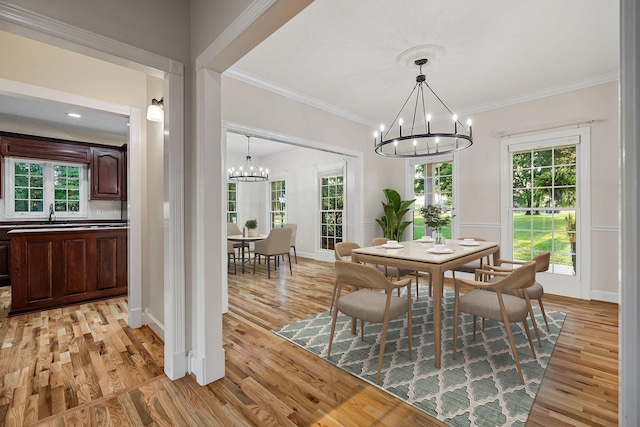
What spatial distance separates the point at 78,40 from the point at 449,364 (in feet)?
10.6

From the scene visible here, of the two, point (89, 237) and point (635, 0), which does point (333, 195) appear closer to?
point (89, 237)

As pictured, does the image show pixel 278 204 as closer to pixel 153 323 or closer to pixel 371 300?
pixel 153 323

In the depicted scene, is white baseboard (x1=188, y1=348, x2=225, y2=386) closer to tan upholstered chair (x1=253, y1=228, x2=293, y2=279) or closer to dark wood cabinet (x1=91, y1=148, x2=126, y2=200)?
tan upholstered chair (x1=253, y1=228, x2=293, y2=279)

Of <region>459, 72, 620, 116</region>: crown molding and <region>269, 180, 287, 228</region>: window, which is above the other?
<region>459, 72, 620, 116</region>: crown molding

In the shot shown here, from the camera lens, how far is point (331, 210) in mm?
6773

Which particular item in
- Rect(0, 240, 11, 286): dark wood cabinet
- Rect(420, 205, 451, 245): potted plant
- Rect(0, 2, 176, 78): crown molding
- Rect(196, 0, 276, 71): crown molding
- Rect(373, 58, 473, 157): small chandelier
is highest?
Rect(373, 58, 473, 157): small chandelier

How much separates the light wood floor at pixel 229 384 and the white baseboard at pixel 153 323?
0.20 feet

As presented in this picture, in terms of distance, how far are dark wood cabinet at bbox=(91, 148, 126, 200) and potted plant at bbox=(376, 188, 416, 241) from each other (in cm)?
486

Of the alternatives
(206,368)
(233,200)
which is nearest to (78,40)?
(206,368)

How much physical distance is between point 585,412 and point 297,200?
20.8 ft

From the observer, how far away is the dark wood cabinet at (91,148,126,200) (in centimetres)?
514

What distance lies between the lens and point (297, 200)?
749cm

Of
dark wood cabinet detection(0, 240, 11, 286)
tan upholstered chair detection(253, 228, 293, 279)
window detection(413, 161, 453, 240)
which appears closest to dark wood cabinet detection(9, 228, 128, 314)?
dark wood cabinet detection(0, 240, 11, 286)

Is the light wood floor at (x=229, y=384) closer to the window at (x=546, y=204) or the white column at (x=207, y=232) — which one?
the white column at (x=207, y=232)
